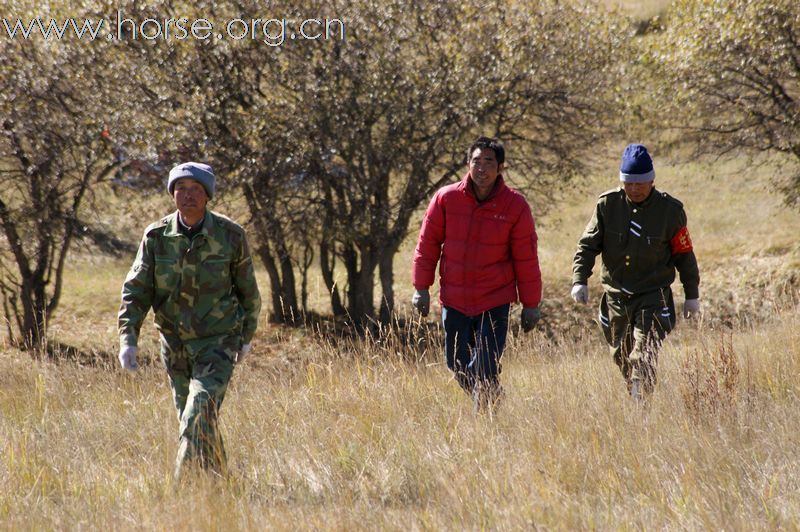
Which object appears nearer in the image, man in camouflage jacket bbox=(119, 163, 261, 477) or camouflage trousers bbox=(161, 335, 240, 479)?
camouflage trousers bbox=(161, 335, 240, 479)

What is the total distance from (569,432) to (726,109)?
44.0 ft

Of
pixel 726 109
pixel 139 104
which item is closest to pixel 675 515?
pixel 139 104

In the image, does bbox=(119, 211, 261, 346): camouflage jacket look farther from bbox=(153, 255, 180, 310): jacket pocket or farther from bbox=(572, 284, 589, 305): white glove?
bbox=(572, 284, 589, 305): white glove

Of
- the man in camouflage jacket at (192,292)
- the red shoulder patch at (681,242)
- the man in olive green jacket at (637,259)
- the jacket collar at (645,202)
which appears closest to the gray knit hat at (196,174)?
the man in camouflage jacket at (192,292)

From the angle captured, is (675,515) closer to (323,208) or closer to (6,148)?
(323,208)

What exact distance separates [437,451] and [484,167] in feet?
5.29

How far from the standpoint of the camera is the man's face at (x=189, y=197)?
4035 millimetres

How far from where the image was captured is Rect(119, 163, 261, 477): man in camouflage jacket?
160 inches

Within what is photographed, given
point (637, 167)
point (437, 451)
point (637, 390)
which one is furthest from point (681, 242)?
point (437, 451)

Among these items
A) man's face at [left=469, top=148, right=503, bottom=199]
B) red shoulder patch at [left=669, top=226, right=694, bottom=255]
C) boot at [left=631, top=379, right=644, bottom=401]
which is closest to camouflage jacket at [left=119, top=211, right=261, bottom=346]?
man's face at [left=469, top=148, right=503, bottom=199]

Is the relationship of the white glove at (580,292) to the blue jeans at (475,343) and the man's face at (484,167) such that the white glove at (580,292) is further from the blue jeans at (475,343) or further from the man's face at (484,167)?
the man's face at (484,167)

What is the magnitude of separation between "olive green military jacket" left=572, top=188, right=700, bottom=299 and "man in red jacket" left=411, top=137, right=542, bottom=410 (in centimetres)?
50

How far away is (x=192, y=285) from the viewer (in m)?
4.12

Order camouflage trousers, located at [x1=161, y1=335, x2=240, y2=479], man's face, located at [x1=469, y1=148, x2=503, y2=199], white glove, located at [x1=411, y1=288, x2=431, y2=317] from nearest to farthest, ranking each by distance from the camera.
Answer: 1. camouflage trousers, located at [x1=161, y1=335, x2=240, y2=479]
2. man's face, located at [x1=469, y1=148, x2=503, y2=199]
3. white glove, located at [x1=411, y1=288, x2=431, y2=317]
